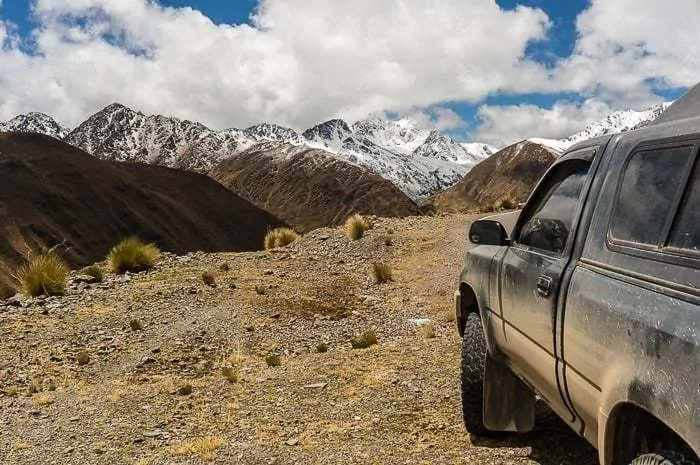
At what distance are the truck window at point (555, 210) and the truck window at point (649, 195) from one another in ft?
1.59

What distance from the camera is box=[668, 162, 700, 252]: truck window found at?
2.19 metres

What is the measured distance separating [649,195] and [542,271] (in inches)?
33.4

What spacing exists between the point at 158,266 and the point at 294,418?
10033 mm

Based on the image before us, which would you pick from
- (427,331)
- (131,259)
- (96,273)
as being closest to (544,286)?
(427,331)

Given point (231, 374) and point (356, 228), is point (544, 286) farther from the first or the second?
point (356, 228)

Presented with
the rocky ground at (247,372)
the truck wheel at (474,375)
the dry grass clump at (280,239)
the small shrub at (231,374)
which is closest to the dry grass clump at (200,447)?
the rocky ground at (247,372)

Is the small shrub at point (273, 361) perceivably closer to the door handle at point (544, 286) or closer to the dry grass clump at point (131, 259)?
the door handle at point (544, 286)

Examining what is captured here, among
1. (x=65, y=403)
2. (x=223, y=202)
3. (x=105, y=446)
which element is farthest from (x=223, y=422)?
(x=223, y=202)

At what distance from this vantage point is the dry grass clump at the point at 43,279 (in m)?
12.7

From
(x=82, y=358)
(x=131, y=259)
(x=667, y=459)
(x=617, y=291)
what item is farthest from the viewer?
(x=131, y=259)

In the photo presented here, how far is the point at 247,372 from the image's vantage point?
833 cm

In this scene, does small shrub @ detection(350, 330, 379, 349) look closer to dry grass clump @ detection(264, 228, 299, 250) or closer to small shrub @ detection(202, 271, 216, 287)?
small shrub @ detection(202, 271, 216, 287)

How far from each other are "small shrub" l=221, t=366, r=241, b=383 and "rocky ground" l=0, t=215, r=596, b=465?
0.02 metres

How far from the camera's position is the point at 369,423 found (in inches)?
232
